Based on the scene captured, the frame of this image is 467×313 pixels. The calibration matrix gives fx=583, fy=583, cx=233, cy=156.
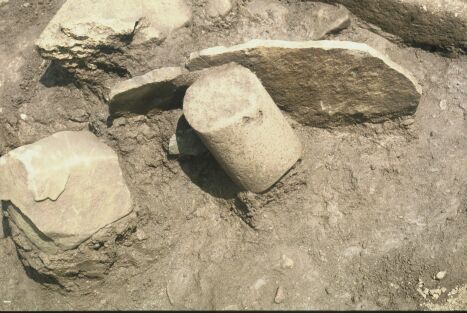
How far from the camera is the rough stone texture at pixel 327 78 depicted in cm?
259

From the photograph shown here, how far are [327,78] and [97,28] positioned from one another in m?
1.10

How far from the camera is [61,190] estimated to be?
2.64m

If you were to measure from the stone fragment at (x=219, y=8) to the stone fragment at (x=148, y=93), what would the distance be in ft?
1.42

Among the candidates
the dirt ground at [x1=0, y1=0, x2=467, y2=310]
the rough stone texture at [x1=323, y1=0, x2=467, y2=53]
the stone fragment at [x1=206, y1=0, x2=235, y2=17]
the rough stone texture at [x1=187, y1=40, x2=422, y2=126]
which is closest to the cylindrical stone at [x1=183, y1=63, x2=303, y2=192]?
the rough stone texture at [x1=187, y1=40, x2=422, y2=126]

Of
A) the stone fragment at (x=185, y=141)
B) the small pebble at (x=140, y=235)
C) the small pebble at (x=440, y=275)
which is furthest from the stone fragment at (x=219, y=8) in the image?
the small pebble at (x=440, y=275)

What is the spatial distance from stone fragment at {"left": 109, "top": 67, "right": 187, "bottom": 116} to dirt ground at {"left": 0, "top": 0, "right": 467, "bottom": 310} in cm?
7

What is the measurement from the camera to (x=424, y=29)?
9.46 feet

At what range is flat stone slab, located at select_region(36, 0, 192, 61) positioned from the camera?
107 inches

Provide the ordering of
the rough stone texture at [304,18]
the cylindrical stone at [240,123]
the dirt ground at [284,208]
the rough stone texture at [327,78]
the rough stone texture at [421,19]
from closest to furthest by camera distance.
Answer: the cylindrical stone at [240,123], the rough stone texture at [327,78], the dirt ground at [284,208], the rough stone texture at [421,19], the rough stone texture at [304,18]

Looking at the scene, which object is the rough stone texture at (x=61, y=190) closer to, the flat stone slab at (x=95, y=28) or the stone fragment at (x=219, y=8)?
the flat stone slab at (x=95, y=28)

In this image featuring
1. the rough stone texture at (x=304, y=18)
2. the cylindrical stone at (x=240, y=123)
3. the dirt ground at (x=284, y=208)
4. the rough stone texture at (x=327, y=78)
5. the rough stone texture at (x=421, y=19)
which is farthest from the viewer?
the rough stone texture at (x=304, y=18)

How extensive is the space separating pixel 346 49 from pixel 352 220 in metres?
0.81

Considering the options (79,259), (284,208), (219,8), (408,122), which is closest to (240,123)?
(284,208)

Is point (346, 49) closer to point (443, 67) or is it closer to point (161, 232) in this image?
point (443, 67)
